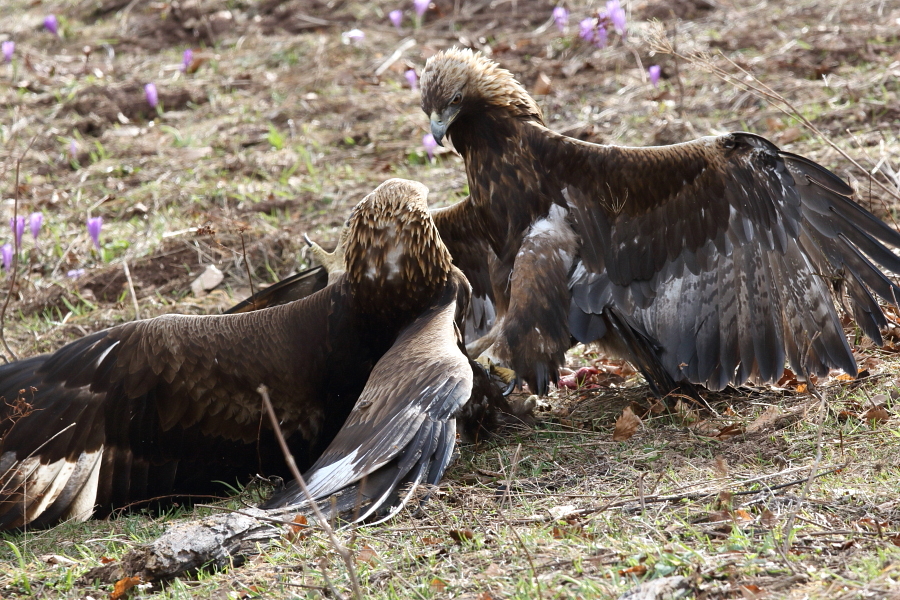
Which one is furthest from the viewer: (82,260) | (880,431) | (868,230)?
(82,260)

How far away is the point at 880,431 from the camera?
12.3 feet

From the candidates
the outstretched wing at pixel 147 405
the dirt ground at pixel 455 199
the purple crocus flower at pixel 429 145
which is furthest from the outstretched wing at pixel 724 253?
the purple crocus flower at pixel 429 145

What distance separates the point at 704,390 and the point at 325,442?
183cm

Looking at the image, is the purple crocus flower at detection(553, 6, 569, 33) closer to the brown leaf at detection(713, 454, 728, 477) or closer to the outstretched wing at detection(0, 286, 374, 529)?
the outstretched wing at detection(0, 286, 374, 529)

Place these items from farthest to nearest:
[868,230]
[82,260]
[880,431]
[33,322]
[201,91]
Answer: [201,91] → [82,260] → [33,322] → [868,230] → [880,431]

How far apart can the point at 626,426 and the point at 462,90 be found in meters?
1.77

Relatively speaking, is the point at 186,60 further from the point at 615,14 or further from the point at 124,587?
the point at 124,587

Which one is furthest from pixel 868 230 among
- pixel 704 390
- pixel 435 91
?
pixel 435 91

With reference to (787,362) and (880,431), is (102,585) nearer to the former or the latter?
(880,431)

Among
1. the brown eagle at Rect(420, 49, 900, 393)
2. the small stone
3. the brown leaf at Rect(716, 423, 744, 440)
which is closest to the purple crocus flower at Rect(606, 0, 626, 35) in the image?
the brown eagle at Rect(420, 49, 900, 393)

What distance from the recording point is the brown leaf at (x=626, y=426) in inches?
165

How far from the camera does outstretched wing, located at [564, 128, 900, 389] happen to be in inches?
176

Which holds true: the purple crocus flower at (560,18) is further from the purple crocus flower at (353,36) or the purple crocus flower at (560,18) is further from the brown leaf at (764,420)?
the brown leaf at (764,420)

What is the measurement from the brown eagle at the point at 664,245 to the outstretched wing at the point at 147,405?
41.8 inches
